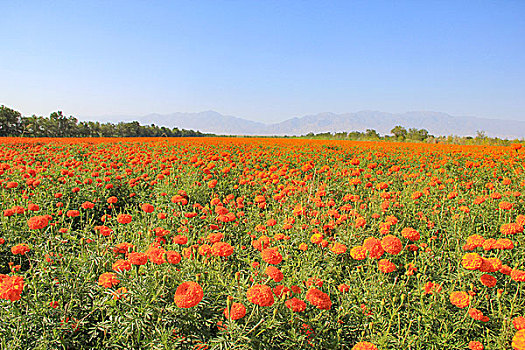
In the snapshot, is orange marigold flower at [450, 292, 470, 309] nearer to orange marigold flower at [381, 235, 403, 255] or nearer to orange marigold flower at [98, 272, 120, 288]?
orange marigold flower at [381, 235, 403, 255]

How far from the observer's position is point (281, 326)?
168cm

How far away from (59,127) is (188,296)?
49.2 meters

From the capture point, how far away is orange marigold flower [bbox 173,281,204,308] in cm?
142

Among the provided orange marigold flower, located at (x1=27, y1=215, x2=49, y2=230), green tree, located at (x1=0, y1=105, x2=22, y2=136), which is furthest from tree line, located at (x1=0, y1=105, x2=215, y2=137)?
orange marigold flower, located at (x1=27, y1=215, x2=49, y2=230)

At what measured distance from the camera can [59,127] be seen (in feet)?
133

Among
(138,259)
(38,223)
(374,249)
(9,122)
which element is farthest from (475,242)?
(9,122)

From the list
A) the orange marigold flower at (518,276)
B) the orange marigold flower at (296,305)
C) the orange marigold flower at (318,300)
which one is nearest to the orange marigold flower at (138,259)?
the orange marigold flower at (296,305)

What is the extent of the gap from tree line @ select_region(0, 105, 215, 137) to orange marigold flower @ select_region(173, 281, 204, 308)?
39789 millimetres

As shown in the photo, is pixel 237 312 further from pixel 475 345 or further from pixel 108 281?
pixel 475 345

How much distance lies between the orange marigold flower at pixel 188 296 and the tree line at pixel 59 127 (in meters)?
39.8

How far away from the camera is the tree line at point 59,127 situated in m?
38.0

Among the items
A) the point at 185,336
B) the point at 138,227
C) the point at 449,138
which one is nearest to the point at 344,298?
the point at 185,336

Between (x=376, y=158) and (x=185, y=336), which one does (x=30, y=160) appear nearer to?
(x=185, y=336)

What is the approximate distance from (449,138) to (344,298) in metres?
27.7
